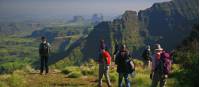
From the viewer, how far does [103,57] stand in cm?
1828

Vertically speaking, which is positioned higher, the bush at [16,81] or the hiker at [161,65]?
the hiker at [161,65]

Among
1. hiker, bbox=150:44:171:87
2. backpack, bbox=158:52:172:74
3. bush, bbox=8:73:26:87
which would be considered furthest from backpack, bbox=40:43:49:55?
Result: backpack, bbox=158:52:172:74

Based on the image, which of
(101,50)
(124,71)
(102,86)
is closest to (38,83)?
(102,86)

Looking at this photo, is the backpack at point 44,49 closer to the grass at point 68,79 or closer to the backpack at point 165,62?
the grass at point 68,79

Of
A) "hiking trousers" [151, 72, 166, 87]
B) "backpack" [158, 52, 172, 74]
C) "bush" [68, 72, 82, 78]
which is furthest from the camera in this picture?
"bush" [68, 72, 82, 78]

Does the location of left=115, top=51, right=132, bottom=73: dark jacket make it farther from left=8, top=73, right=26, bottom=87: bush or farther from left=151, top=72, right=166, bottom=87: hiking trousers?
left=8, top=73, right=26, bottom=87: bush

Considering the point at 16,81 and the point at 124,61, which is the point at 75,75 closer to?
the point at 16,81

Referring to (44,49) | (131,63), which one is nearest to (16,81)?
(44,49)

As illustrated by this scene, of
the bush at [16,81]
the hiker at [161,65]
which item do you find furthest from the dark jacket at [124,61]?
the bush at [16,81]

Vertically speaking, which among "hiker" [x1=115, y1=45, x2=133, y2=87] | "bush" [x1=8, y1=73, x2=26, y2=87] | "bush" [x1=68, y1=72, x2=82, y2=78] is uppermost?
"hiker" [x1=115, y1=45, x2=133, y2=87]

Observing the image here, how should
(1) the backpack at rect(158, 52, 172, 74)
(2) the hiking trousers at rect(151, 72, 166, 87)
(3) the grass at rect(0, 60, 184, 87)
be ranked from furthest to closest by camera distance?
(3) the grass at rect(0, 60, 184, 87)
(2) the hiking trousers at rect(151, 72, 166, 87)
(1) the backpack at rect(158, 52, 172, 74)

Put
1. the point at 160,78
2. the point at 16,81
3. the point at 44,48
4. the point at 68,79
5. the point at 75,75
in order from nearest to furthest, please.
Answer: the point at 160,78, the point at 16,81, the point at 44,48, the point at 68,79, the point at 75,75

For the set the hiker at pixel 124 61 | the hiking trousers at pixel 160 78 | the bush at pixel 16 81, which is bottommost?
the bush at pixel 16 81

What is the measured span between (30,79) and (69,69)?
14.1ft
